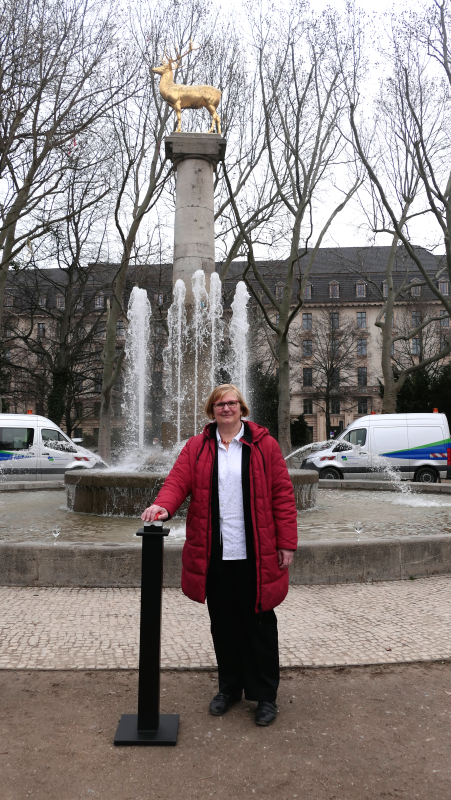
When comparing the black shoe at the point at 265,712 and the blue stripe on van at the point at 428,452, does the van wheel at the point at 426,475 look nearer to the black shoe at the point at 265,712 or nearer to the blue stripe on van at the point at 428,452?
the blue stripe on van at the point at 428,452

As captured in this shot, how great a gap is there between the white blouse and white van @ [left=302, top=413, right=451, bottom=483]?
52.8 ft

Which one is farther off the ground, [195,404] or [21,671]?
[195,404]

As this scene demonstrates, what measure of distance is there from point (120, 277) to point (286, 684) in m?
18.2

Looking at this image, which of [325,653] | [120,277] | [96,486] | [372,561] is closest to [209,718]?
[325,653]

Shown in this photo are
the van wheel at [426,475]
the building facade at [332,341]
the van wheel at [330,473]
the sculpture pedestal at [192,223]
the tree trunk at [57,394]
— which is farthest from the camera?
the building facade at [332,341]

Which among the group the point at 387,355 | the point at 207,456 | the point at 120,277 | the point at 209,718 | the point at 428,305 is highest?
the point at 428,305

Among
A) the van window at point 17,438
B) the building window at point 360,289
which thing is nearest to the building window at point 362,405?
the building window at point 360,289

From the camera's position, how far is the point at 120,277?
20.8 metres

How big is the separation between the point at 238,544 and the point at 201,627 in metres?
1.69

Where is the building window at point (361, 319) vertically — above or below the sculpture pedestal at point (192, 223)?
above

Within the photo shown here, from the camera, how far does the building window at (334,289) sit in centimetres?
6500

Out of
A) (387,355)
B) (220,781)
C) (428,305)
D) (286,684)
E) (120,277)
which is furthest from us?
(428,305)

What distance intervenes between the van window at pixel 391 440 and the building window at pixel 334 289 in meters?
→ 46.5

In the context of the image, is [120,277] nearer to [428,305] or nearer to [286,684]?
[286,684]
